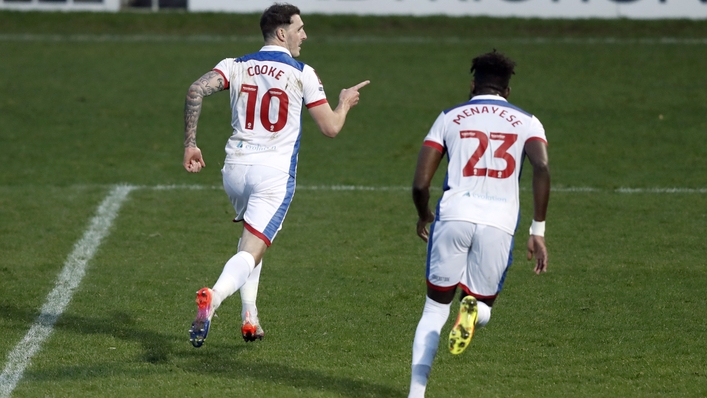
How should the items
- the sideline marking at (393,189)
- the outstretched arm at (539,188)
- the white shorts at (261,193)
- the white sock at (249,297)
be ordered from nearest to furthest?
the outstretched arm at (539,188) → the white shorts at (261,193) → the white sock at (249,297) → the sideline marking at (393,189)

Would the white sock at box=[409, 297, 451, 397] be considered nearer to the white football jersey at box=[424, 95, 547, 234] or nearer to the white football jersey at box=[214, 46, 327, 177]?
the white football jersey at box=[424, 95, 547, 234]

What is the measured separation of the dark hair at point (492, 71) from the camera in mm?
5359

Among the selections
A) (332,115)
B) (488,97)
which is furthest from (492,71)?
(332,115)

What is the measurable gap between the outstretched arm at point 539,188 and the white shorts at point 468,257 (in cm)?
14

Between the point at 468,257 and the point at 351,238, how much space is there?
4.43 m

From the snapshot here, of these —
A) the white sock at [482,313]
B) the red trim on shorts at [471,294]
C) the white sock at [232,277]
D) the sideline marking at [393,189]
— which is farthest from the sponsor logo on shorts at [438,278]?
the sideline marking at [393,189]

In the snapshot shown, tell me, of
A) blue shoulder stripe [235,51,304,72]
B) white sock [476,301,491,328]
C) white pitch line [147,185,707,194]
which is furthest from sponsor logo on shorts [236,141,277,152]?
white pitch line [147,185,707,194]

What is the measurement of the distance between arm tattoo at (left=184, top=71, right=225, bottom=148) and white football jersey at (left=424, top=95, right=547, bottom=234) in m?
1.67

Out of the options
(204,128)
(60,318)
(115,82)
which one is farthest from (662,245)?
(115,82)

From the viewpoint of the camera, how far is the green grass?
20.4 feet

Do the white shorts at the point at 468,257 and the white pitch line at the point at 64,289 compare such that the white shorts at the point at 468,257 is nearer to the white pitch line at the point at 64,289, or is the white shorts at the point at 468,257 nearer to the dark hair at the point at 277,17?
the dark hair at the point at 277,17

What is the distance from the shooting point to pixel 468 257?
210 inches

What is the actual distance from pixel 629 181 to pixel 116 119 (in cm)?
829

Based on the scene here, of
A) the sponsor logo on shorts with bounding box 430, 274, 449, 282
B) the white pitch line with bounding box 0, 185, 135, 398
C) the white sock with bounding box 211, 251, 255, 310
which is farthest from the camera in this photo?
the white pitch line with bounding box 0, 185, 135, 398
